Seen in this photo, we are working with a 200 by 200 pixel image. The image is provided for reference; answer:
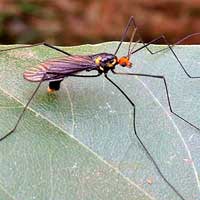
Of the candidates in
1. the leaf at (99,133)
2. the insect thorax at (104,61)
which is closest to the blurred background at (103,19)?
the insect thorax at (104,61)

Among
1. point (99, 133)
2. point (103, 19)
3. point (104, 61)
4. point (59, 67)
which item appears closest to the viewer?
point (99, 133)

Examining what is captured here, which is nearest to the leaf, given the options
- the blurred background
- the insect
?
the insect

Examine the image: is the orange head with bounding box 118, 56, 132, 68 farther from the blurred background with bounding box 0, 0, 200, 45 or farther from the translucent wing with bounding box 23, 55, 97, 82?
the blurred background with bounding box 0, 0, 200, 45

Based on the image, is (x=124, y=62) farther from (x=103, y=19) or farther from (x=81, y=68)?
(x=103, y=19)

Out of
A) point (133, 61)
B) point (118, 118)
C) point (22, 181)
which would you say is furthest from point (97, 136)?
point (133, 61)

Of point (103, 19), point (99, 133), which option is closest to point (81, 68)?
point (99, 133)

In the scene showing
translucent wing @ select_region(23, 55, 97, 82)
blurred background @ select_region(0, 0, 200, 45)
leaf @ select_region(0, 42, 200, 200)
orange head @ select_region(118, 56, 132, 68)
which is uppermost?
translucent wing @ select_region(23, 55, 97, 82)

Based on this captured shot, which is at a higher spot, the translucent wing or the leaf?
the translucent wing

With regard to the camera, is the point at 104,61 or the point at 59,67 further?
the point at 104,61
